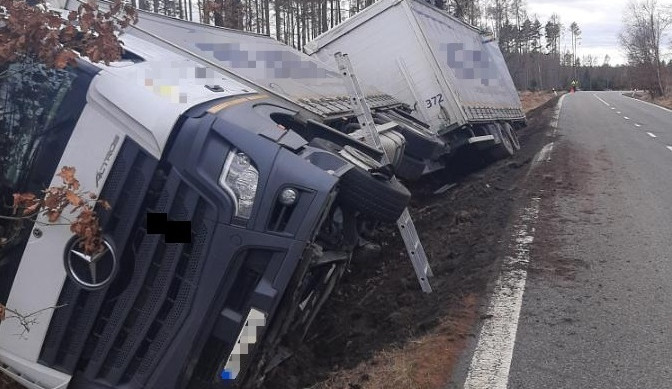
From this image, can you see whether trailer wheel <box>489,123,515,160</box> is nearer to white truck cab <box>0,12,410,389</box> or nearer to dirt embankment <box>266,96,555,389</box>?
dirt embankment <box>266,96,555,389</box>

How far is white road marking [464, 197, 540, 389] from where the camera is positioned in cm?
341

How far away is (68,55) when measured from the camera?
3.03m

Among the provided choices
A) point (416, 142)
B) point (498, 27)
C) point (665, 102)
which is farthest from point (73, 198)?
point (498, 27)

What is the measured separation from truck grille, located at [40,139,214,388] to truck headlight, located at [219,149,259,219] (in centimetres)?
14

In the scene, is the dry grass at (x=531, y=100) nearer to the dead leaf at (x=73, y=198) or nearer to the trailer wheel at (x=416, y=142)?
the trailer wheel at (x=416, y=142)

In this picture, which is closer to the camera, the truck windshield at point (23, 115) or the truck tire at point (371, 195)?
the truck windshield at point (23, 115)

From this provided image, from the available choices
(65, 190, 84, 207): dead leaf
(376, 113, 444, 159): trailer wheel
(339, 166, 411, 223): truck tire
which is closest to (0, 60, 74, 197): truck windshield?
(65, 190, 84, 207): dead leaf

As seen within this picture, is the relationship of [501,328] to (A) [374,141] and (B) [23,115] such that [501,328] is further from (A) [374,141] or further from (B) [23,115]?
(B) [23,115]

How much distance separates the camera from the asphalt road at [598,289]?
11.4ft

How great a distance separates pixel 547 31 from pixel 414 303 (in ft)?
359

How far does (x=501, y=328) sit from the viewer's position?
403 cm

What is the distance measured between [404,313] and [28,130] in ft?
8.89

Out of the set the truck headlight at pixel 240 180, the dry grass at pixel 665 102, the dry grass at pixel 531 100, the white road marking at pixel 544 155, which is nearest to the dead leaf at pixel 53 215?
the truck headlight at pixel 240 180

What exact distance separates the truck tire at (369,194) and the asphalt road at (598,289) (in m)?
1.06
